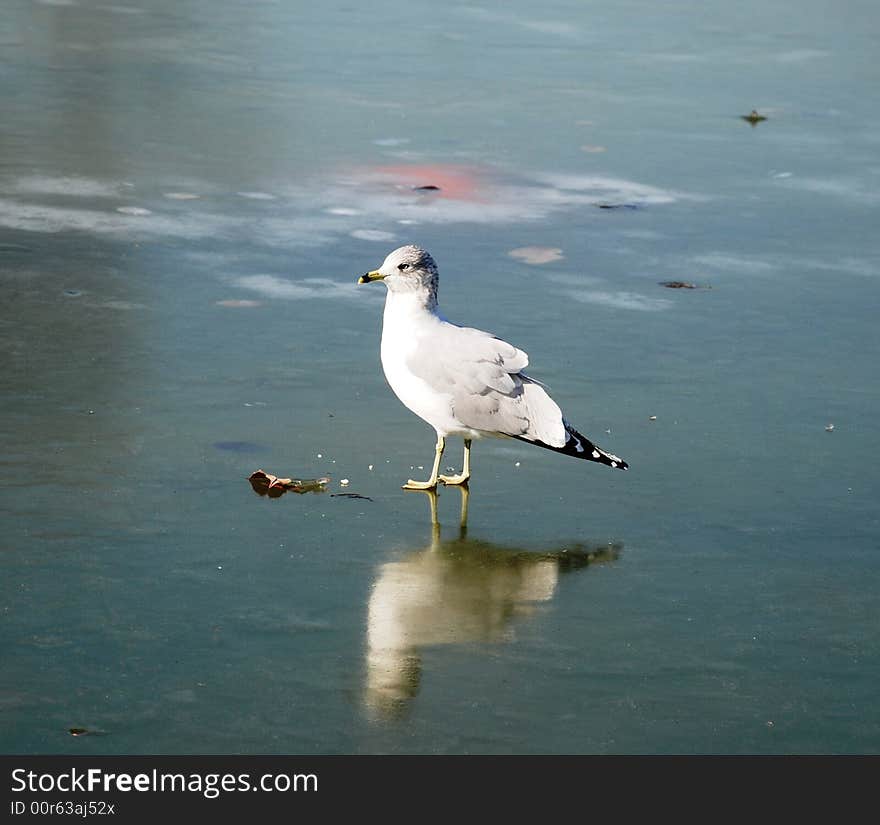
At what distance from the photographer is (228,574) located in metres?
4.66

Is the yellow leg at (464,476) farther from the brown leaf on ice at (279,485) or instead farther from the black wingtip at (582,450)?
the brown leaf on ice at (279,485)

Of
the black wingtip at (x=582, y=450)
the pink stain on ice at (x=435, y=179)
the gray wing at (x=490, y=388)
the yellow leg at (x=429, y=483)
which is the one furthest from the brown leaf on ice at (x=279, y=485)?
the pink stain on ice at (x=435, y=179)

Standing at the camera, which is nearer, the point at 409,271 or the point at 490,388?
the point at 490,388

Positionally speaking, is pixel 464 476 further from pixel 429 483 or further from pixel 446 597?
pixel 446 597

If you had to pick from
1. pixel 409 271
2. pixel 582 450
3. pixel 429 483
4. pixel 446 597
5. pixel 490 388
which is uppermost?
pixel 409 271

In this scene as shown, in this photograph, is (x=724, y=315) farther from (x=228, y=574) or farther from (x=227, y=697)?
(x=227, y=697)

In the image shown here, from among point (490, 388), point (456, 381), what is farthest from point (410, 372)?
point (490, 388)

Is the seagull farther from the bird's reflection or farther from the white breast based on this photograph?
the bird's reflection

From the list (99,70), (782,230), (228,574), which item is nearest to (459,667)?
(228,574)

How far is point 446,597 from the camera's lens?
4.64 metres

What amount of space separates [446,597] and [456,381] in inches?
37.1

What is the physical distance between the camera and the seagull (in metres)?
5.31

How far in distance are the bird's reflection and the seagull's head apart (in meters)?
0.84

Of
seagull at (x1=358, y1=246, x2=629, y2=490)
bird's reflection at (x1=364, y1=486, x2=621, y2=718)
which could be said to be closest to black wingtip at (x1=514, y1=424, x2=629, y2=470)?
seagull at (x1=358, y1=246, x2=629, y2=490)
